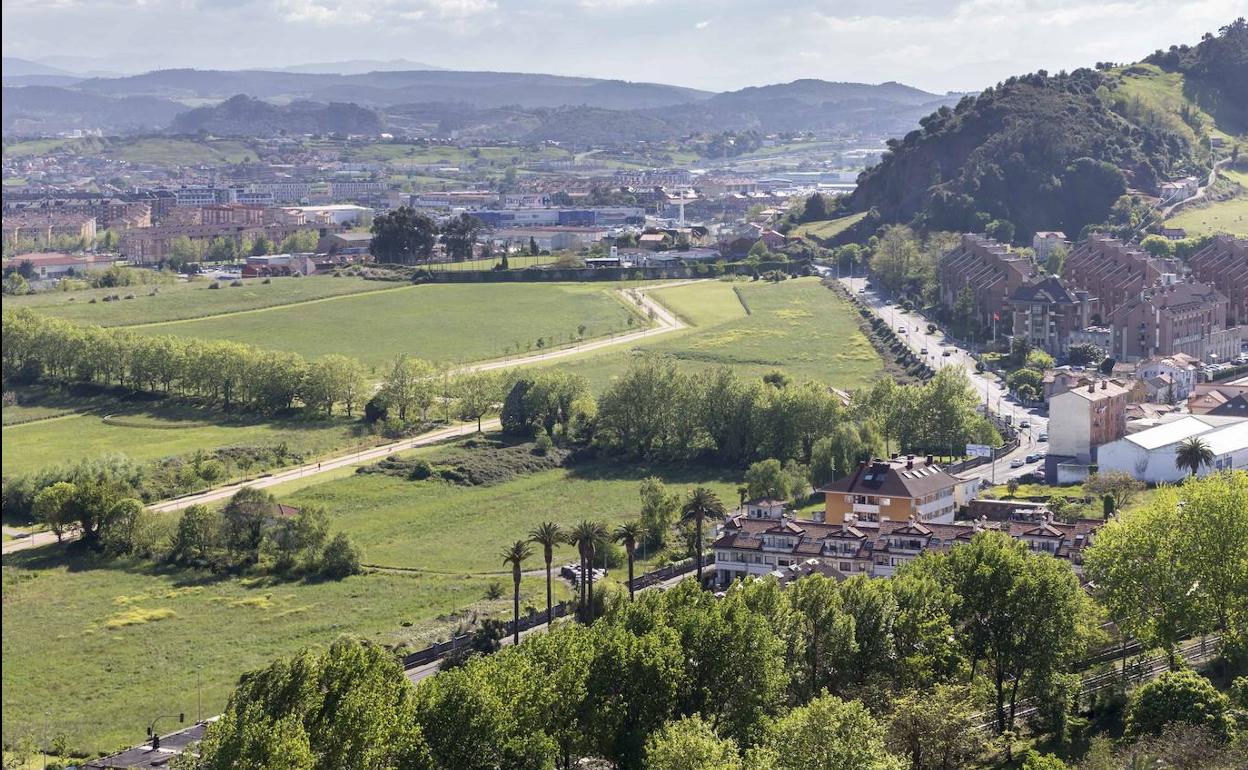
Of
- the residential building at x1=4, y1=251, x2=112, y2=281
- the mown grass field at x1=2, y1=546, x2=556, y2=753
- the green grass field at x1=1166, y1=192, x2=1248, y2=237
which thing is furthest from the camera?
the residential building at x1=4, y1=251, x2=112, y2=281

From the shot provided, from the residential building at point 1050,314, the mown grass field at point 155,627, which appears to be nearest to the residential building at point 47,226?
the residential building at point 1050,314

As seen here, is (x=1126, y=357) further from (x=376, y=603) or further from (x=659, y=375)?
(x=376, y=603)

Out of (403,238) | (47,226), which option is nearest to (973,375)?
(403,238)

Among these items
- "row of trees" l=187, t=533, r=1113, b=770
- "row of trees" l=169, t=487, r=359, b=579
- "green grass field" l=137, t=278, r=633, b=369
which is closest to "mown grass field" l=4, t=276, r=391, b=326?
"green grass field" l=137, t=278, r=633, b=369

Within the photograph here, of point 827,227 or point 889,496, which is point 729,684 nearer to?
point 889,496

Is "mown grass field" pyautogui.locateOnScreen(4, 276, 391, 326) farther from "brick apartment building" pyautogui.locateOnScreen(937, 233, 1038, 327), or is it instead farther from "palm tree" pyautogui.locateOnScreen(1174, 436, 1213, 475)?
"palm tree" pyautogui.locateOnScreen(1174, 436, 1213, 475)

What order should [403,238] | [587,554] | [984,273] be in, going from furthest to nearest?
[403,238] → [984,273] → [587,554]
